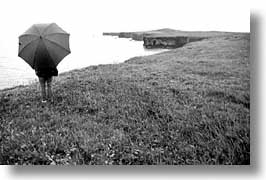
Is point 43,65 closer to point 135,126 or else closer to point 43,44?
point 43,44

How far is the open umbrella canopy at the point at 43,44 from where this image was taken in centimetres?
572

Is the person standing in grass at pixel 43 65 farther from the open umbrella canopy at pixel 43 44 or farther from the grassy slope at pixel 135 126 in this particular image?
the grassy slope at pixel 135 126

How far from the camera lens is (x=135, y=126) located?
5.33 meters

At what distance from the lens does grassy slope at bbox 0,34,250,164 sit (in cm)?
446

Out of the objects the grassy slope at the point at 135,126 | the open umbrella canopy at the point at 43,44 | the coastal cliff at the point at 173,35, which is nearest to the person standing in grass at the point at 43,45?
the open umbrella canopy at the point at 43,44

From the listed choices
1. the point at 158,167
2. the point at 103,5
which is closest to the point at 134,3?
the point at 103,5

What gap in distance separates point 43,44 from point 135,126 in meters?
2.78

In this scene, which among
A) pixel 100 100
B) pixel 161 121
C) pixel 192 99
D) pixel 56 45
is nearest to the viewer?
pixel 161 121

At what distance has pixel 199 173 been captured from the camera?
4.45 metres

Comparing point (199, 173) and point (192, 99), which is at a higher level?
point (192, 99)

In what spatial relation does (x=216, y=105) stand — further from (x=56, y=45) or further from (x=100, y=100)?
(x=56, y=45)

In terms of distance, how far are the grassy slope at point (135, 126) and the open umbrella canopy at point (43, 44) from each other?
4.22 feet

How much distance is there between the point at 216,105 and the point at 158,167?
7.03 ft

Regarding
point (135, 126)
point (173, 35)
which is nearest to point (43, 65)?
point (135, 126)
